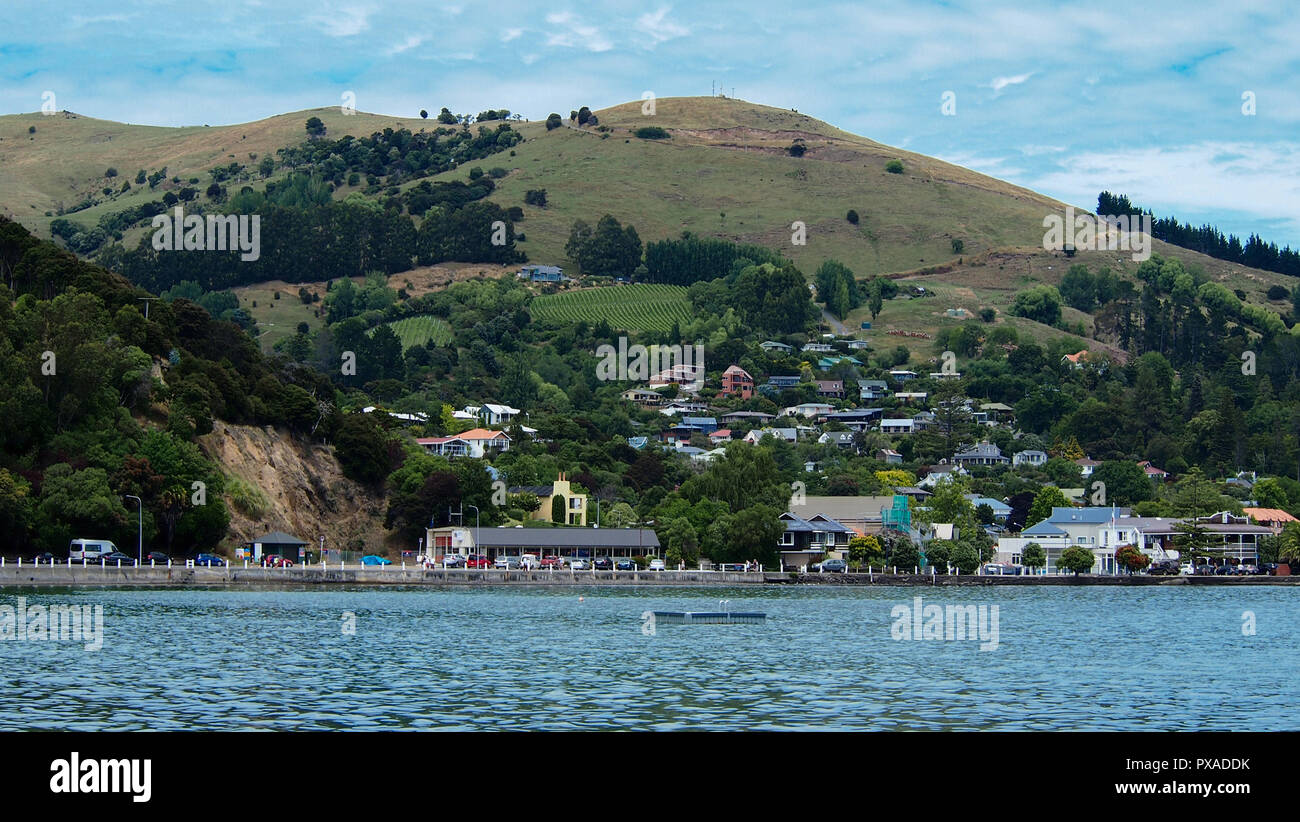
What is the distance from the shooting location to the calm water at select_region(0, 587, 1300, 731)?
1298 inches

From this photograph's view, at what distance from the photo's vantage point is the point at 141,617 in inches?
2346

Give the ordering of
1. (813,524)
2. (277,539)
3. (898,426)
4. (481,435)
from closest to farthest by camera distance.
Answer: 1. (277,539)
2. (813,524)
3. (481,435)
4. (898,426)

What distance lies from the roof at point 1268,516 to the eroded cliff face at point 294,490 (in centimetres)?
7604

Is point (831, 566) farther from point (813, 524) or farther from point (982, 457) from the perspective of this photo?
point (982, 457)

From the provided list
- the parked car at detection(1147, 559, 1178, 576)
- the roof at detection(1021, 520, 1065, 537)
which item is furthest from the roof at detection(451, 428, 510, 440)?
the parked car at detection(1147, 559, 1178, 576)

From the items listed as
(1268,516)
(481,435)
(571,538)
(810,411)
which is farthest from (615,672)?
(810,411)

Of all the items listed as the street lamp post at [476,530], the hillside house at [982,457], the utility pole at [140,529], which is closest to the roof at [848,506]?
the street lamp post at [476,530]

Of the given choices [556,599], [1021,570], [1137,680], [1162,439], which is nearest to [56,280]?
[556,599]

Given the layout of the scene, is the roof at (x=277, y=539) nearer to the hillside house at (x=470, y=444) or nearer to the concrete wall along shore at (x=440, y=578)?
the concrete wall along shore at (x=440, y=578)

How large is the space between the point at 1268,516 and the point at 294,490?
84202 mm

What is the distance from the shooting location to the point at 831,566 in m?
113
